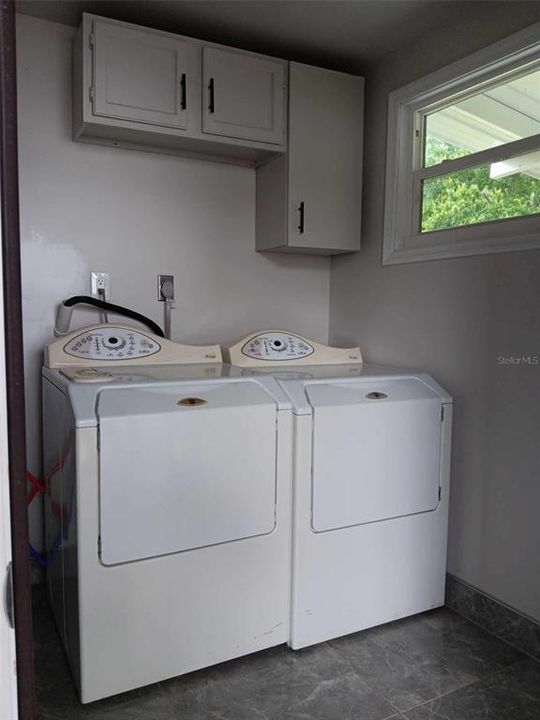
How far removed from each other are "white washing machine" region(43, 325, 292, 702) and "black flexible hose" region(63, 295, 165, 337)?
457 millimetres

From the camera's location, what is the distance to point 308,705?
1753mm

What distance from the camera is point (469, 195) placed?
2344 mm

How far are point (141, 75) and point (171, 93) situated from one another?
135 mm

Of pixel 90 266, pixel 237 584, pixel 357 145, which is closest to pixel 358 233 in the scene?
pixel 357 145

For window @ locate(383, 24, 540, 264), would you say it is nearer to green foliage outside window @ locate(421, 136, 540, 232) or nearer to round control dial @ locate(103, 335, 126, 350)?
green foliage outside window @ locate(421, 136, 540, 232)

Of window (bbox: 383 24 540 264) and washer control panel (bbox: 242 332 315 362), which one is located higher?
window (bbox: 383 24 540 264)

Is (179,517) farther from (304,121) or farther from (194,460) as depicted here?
(304,121)

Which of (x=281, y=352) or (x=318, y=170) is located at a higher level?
(x=318, y=170)

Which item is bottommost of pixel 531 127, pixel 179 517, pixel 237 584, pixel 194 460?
pixel 237 584

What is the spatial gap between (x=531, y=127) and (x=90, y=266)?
1928 mm

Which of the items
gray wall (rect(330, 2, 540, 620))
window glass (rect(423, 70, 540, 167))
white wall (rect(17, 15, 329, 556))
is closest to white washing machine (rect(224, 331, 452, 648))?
gray wall (rect(330, 2, 540, 620))

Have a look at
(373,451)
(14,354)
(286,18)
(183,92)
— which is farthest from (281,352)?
(14,354)

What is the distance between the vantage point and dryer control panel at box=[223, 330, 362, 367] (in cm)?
254

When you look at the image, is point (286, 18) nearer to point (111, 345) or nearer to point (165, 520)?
point (111, 345)
